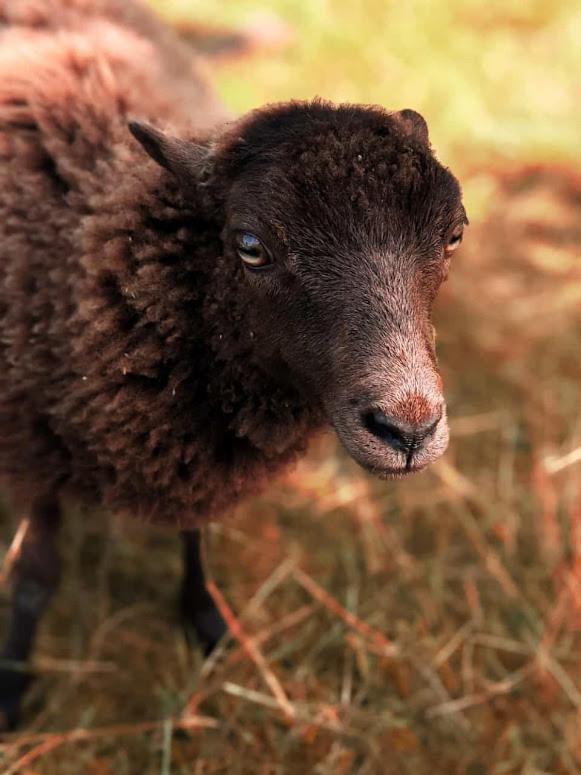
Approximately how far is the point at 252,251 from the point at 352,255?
0.26 m

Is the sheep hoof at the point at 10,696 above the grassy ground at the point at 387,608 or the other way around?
the other way around

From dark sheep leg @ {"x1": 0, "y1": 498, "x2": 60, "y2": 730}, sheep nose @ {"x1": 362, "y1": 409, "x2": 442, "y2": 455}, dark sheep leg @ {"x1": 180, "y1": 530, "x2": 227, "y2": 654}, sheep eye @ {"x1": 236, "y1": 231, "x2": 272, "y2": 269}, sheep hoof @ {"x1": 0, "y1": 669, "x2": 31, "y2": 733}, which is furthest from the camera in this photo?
dark sheep leg @ {"x1": 180, "y1": 530, "x2": 227, "y2": 654}

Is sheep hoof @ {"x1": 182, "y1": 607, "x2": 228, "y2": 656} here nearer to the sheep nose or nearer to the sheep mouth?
the sheep mouth

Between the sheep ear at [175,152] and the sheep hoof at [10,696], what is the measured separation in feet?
6.33

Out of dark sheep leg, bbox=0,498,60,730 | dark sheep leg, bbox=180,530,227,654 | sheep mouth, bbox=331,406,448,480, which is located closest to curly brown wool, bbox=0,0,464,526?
sheep mouth, bbox=331,406,448,480

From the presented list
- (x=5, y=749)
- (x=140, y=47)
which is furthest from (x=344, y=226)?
(x=5, y=749)

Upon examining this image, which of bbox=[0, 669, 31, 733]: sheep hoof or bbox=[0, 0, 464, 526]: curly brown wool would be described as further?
bbox=[0, 669, 31, 733]: sheep hoof

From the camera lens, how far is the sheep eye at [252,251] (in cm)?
203

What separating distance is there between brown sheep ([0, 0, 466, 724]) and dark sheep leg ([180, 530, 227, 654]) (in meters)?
0.60

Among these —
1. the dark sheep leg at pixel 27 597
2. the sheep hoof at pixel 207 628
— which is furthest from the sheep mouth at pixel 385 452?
the sheep hoof at pixel 207 628

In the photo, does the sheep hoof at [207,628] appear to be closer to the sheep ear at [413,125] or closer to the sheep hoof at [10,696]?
the sheep hoof at [10,696]

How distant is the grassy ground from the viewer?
290 centimetres

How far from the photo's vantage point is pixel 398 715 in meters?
3.05

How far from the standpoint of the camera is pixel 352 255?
199cm
